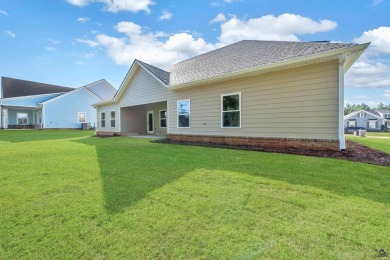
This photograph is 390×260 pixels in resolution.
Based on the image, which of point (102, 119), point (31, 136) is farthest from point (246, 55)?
point (31, 136)

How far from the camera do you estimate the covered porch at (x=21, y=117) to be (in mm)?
27283

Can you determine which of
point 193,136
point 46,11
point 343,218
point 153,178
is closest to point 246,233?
point 343,218

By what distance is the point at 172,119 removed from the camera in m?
12.2

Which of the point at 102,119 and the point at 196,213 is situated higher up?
the point at 102,119

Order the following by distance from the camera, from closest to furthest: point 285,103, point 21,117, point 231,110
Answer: point 285,103 → point 231,110 → point 21,117

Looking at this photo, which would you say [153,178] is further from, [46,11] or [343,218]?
[46,11]

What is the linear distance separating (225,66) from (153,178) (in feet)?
24.5

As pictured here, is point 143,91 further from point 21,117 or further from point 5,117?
point 21,117

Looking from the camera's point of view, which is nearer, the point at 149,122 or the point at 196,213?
the point at 196,213

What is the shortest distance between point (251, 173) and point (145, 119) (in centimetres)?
1490

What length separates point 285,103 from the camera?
7.75 metres

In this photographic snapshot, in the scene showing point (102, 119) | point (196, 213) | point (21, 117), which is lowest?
point (196, 213)

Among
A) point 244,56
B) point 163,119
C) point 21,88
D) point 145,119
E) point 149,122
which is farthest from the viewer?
point 21,88

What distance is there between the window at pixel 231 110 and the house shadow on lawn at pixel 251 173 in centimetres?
308
